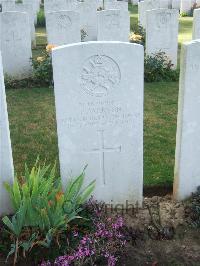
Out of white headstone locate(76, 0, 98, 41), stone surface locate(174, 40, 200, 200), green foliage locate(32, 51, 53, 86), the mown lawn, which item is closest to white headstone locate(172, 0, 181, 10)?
white headstone locate(76, 0, 98, 41)

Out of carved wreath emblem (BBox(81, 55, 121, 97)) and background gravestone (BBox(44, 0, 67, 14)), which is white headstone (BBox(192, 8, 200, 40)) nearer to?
background gravestone (BBox(44, 0, 67, 14))

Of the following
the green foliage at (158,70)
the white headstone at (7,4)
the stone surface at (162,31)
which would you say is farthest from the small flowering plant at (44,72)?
the white headstone at (7,4)

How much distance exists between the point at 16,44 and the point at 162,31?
343 centimetres

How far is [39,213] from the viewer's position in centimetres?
365

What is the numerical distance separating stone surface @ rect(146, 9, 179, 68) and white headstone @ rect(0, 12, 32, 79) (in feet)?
9.37

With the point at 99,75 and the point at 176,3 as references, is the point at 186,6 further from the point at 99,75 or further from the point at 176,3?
the point at 99,75

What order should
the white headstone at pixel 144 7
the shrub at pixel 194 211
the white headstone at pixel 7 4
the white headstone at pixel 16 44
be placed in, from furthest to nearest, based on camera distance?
the white headstone at pixel 7 4 < the white headstone at pixel 144 7 < the white headstone at pixel 16 44 < the shrub at pixel 194 211

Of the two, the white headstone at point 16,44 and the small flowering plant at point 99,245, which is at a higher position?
the white headstone at point 16,44

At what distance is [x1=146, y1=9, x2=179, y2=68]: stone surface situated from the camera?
9.80m

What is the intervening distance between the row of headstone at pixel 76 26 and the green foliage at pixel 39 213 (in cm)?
664

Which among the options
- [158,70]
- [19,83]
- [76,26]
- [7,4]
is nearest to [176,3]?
[7,4]

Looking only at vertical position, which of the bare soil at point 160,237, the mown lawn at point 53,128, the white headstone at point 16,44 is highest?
the white headstone at point 16,44

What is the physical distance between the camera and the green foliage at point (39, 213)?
11.9 ft

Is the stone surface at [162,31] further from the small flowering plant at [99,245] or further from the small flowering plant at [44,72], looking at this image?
the small flowering plant at [99,245]
